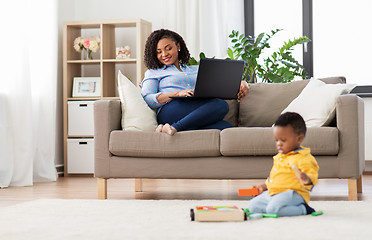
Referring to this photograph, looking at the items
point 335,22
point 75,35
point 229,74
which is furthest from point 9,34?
point 335,22

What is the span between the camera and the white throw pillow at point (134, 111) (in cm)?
315

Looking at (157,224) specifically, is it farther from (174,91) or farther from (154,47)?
(154,47)

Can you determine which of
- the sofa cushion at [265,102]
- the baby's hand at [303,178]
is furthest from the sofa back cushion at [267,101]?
the baby's hand at [303,178]

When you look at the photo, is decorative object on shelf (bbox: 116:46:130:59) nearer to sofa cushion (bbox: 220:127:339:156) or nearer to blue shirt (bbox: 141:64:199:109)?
blue shirt (bbox: 141:64:199:109)

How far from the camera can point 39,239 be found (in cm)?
179

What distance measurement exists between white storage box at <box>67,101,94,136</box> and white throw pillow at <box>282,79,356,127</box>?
7.40ft

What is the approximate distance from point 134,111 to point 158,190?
73 cm

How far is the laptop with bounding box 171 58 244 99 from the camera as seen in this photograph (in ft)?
9.57

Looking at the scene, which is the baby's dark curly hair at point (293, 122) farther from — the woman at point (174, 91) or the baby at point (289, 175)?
the woman at point (174, 91)

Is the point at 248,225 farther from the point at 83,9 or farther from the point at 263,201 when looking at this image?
the point at 83,9

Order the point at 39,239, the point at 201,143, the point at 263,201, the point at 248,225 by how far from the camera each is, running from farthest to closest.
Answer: the point at 201,143
the point at 263,201
the point at 248,225
the point at 39,239

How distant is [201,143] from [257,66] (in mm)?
2345

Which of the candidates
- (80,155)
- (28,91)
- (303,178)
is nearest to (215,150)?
(303,178)

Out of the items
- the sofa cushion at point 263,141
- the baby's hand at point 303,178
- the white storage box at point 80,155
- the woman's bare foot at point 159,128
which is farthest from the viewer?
the white storage box at point 80,155
